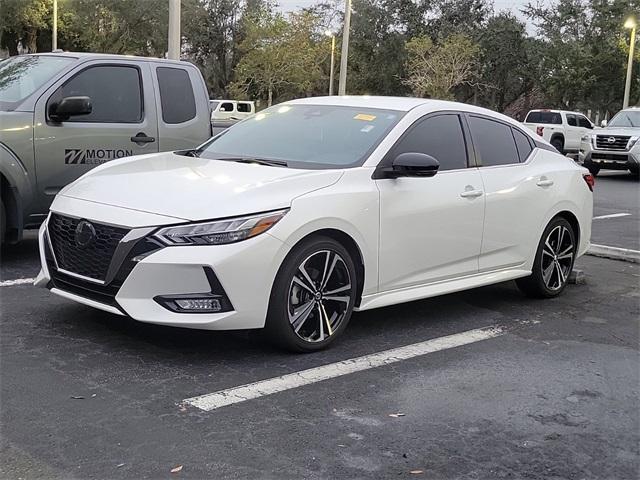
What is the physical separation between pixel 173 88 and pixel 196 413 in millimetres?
4859

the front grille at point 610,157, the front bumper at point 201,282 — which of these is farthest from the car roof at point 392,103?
the front grille at point 610,157

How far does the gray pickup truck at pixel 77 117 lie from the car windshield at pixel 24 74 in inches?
0.4

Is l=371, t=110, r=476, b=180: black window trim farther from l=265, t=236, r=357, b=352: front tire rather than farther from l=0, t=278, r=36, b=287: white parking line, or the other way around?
l=0, t=278, r=36, b=287: white parking line

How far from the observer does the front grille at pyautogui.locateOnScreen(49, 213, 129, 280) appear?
15.0 ft

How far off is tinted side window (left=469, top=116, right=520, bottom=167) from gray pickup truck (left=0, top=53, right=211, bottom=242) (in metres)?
3.10

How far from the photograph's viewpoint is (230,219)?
4.52 meters

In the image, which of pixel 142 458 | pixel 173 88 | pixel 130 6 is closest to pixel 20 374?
pixel 142 458

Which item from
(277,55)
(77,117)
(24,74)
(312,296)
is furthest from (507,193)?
(277,55)

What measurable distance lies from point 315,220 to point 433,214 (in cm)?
115

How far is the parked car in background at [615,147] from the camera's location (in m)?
21.1

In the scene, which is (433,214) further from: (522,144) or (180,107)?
(180,107)

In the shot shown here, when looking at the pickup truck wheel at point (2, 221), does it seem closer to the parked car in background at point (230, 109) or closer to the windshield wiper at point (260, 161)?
the windshield wiper at point (260, 161)

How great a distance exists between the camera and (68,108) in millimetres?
6934

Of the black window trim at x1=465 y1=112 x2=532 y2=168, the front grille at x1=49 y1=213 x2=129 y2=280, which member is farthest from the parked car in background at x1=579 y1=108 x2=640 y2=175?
the front grille at x1=49 y1=213 x2=129 y2=280
